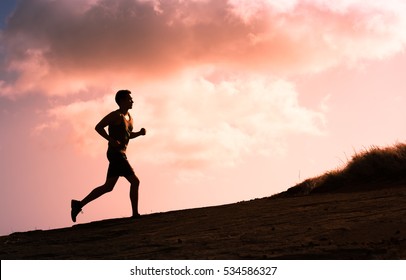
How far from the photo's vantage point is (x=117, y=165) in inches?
336

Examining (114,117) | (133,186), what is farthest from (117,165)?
(114,117)

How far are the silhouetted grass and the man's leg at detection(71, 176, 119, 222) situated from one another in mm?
4366

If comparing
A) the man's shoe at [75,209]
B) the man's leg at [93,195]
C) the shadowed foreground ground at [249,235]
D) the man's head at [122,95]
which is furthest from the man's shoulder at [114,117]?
the shadowed foreground ground at [249,235]

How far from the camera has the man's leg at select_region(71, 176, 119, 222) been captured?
28.0 ft

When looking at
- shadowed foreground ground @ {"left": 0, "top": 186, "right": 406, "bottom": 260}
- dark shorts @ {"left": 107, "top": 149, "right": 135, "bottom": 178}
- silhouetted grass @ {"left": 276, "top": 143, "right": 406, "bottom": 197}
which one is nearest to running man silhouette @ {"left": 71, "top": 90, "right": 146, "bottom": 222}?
dark shorts @ {"left": 107, "top": 149, "right": 135, "bottom": 178}

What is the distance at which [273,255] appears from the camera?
496 cm

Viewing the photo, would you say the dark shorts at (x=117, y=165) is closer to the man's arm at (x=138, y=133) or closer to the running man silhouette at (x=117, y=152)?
the running man silhouette at (x=117, y=152)

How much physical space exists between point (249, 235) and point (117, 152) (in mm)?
3258

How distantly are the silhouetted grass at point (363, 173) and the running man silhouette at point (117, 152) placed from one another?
4111 millimetres

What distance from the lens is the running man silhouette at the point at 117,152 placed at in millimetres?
8531

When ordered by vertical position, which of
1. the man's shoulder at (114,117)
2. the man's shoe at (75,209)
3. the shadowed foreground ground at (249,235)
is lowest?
the shadowed foreground ground at (249,235)

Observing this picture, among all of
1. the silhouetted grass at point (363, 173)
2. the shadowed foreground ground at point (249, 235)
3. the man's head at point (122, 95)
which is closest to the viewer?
the shadowed foreground ground at point (249, 235)

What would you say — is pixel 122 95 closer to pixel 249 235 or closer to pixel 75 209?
pixel 75 209
